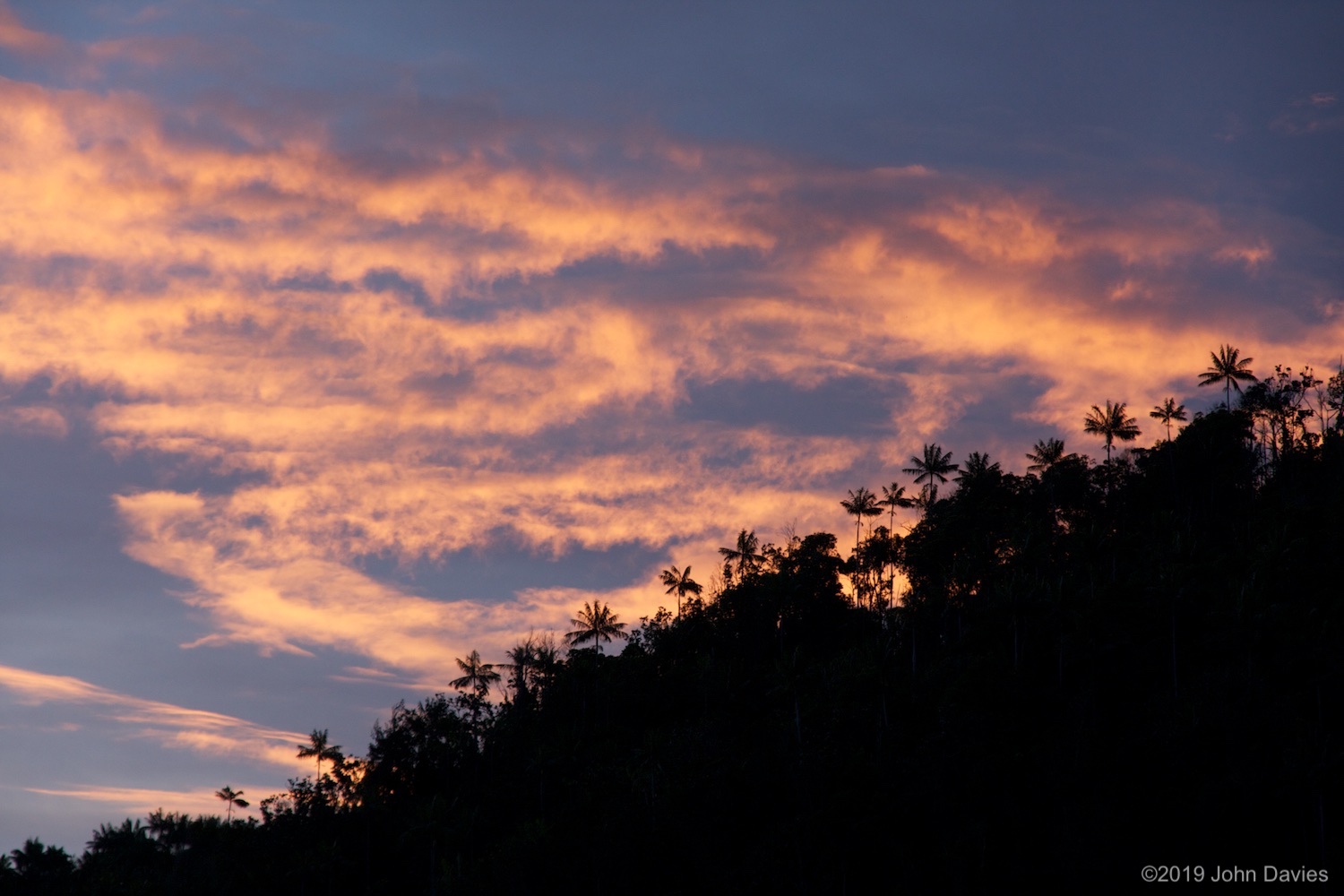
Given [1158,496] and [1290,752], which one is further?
[1158,496]

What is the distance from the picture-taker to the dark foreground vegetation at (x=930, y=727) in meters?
61.3

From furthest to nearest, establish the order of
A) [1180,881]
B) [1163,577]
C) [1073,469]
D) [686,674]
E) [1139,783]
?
[1073,469] < [686,674] < [1163,577] < [1139,783] < [1180,881]

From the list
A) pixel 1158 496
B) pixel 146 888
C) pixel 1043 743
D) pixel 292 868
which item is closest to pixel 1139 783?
pixel 1043 743

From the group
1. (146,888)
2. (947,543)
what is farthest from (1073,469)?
(146,888)

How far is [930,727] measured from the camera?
7331 cm

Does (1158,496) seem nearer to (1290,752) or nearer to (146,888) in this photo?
(1290,752)

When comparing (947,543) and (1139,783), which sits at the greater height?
(947,543)

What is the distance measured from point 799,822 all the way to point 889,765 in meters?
6.65

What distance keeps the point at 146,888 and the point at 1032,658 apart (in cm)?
6574

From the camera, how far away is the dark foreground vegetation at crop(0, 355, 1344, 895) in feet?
201

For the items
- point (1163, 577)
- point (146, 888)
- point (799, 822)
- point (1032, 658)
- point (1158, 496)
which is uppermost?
point (1158, 496)

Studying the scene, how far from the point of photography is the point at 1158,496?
97188 mm

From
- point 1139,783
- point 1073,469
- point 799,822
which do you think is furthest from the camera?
point 1073,469

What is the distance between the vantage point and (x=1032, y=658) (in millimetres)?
77062
